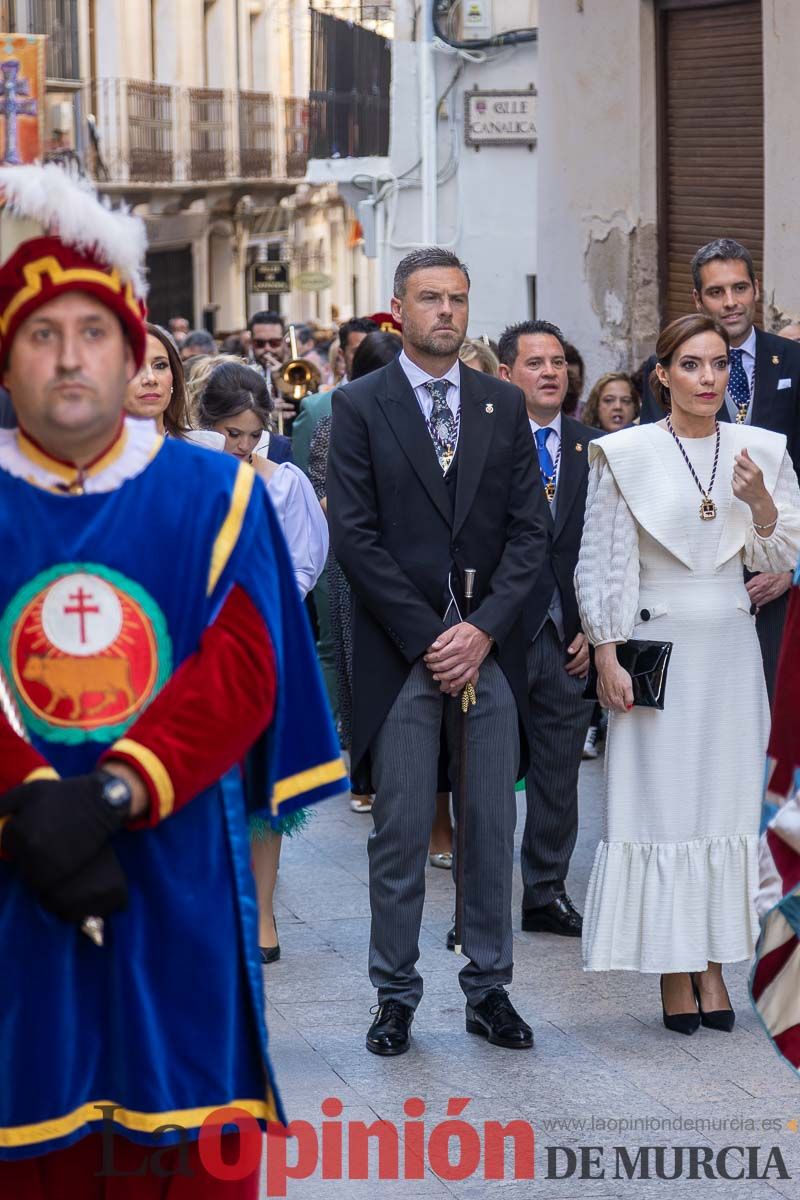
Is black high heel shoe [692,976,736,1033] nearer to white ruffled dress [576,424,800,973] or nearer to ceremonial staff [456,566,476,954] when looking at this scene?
white ruffled dress [576,424,800,973]

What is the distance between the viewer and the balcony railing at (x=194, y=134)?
36.8 metres

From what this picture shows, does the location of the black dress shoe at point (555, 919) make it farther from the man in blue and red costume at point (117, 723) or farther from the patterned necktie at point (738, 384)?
the man in blue and red costume at point (117, 723)

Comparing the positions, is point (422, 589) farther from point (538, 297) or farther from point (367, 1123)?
point (538, 297)

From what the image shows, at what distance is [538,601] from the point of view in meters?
6.66

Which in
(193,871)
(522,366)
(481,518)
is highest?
(522,366)

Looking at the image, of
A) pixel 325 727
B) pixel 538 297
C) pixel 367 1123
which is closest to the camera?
pixel 325 727

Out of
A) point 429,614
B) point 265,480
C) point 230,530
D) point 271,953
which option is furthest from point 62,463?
point 271,953

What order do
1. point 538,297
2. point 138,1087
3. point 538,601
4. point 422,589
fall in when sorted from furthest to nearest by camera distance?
point 538,297
point 538,601
point 422,589
point 138,1087

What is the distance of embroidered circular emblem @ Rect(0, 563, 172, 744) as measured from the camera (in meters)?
3.22

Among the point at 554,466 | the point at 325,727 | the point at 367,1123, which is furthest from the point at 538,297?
the point at 325,727

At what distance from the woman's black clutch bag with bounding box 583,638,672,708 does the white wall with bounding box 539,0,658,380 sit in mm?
6535

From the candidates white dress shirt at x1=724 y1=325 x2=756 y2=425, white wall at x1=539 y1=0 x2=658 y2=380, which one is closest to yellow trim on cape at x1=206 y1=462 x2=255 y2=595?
white dress shirt at x1=724 y1=325 x2=756 y2=425

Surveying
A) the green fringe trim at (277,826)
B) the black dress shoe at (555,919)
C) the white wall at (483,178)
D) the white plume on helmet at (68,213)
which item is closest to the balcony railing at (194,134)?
the white wall at (483,178)

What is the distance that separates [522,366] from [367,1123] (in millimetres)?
2797
